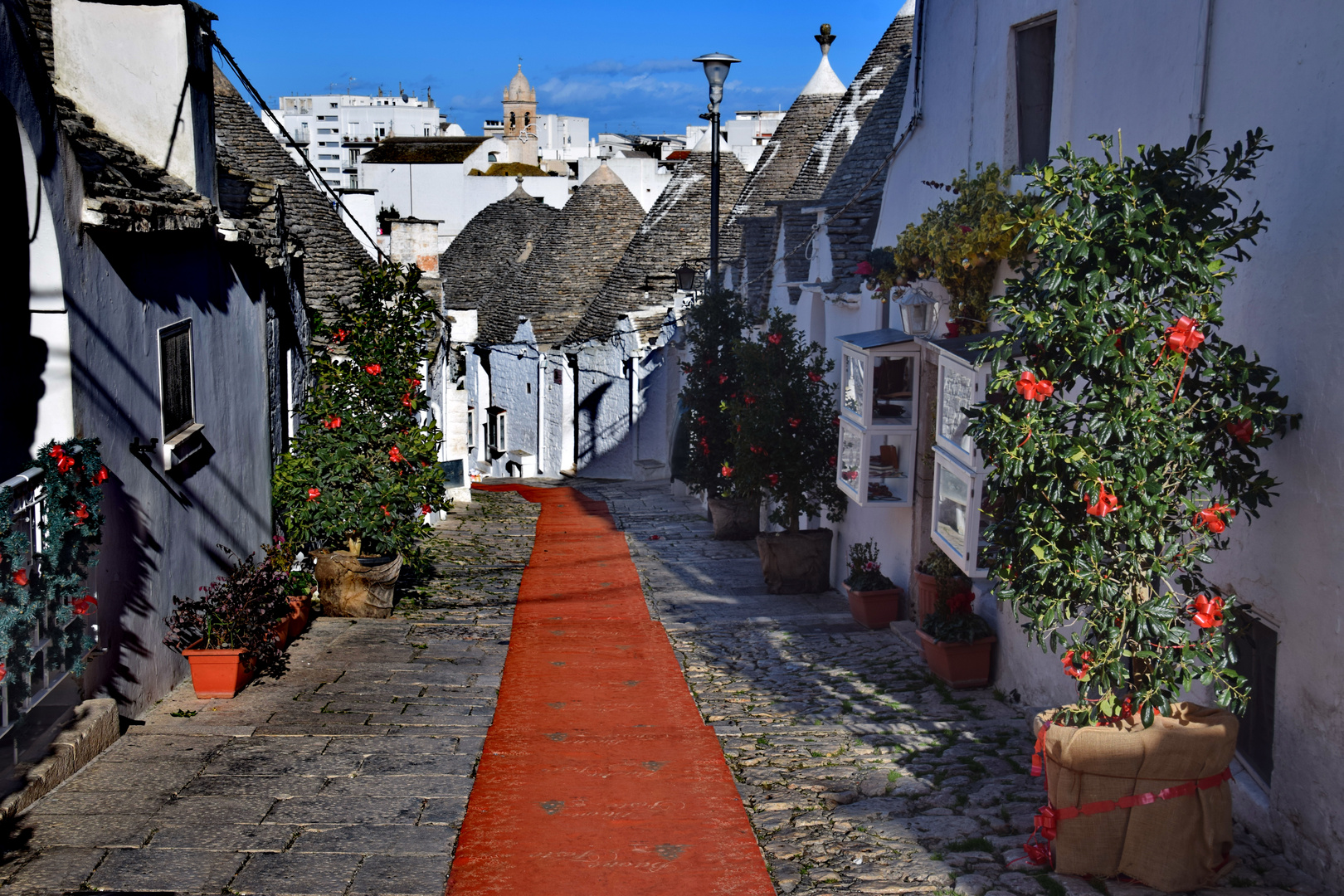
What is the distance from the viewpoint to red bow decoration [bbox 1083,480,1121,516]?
4801 mm

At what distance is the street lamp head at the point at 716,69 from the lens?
15828 millimetres

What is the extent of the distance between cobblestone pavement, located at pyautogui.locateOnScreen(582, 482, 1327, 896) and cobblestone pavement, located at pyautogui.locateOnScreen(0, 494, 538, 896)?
5.78 feet

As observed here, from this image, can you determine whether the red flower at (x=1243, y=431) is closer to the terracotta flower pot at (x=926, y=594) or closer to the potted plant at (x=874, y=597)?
the terracotta flower pot at (x=926, y=594)

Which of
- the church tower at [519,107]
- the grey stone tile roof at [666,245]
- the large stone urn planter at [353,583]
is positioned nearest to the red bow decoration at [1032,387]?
the large stone urn planter at [353,583]

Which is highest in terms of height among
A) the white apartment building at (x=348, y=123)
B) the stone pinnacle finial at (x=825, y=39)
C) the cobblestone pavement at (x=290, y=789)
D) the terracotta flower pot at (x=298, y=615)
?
the white apartment building at (x=348, y=123)

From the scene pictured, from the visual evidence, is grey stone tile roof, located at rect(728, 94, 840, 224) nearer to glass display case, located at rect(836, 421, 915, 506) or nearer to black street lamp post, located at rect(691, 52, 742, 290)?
black street lamp post, located at rect(691, 52, 742, 290)

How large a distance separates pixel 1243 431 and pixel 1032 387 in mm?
915

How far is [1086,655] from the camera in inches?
200

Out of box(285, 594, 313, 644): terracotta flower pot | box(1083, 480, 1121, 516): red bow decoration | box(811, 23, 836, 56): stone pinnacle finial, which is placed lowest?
box(285, 594, 313, 644): terracotta flower pot

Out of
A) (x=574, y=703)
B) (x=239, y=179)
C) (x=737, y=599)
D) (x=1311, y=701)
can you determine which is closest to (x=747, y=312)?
(x=737, y=599)

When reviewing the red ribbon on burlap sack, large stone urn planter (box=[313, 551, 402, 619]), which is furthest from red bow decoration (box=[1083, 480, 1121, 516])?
large stone urn planter (box=[313, 551, 402, 619])

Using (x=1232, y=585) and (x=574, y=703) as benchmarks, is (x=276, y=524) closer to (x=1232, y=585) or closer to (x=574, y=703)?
(x=574, y=703)

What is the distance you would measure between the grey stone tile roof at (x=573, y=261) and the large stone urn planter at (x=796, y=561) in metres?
20.9

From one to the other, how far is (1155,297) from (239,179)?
32.6 ft
